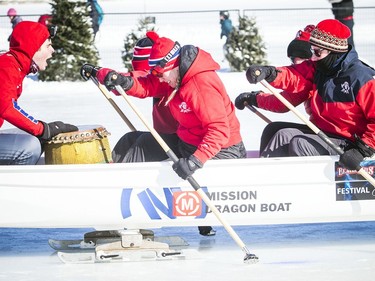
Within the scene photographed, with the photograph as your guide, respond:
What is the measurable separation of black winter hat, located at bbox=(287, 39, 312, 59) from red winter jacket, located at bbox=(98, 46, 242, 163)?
1227 millimetres

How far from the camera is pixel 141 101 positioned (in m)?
12.9

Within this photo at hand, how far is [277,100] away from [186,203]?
4.33 feet

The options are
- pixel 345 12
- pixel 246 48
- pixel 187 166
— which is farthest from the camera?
pixel 246 48

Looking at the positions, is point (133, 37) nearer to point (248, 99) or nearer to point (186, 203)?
point (248, 99)

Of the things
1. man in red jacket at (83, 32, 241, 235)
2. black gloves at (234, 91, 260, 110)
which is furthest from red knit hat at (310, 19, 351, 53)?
black gloves at (234, 91, 260, 110)

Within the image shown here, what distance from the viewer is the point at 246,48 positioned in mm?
16719

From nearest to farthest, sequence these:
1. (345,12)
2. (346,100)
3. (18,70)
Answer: (346,100), (18,70), (345,12)

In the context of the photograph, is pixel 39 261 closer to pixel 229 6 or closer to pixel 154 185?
pixel 154 185

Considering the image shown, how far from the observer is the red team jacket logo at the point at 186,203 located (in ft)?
19.3

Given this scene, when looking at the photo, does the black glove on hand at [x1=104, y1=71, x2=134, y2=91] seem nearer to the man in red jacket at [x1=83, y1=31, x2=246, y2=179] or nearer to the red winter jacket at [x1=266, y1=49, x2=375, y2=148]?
the man in red jacket at [x1=83, y1=31, x2=246, y2=179]

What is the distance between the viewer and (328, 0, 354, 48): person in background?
1582cm

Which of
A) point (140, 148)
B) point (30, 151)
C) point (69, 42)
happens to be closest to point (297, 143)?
point (140, 148)

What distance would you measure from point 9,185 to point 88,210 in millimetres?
504

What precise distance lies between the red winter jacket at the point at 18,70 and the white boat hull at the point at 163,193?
14.5 inches
